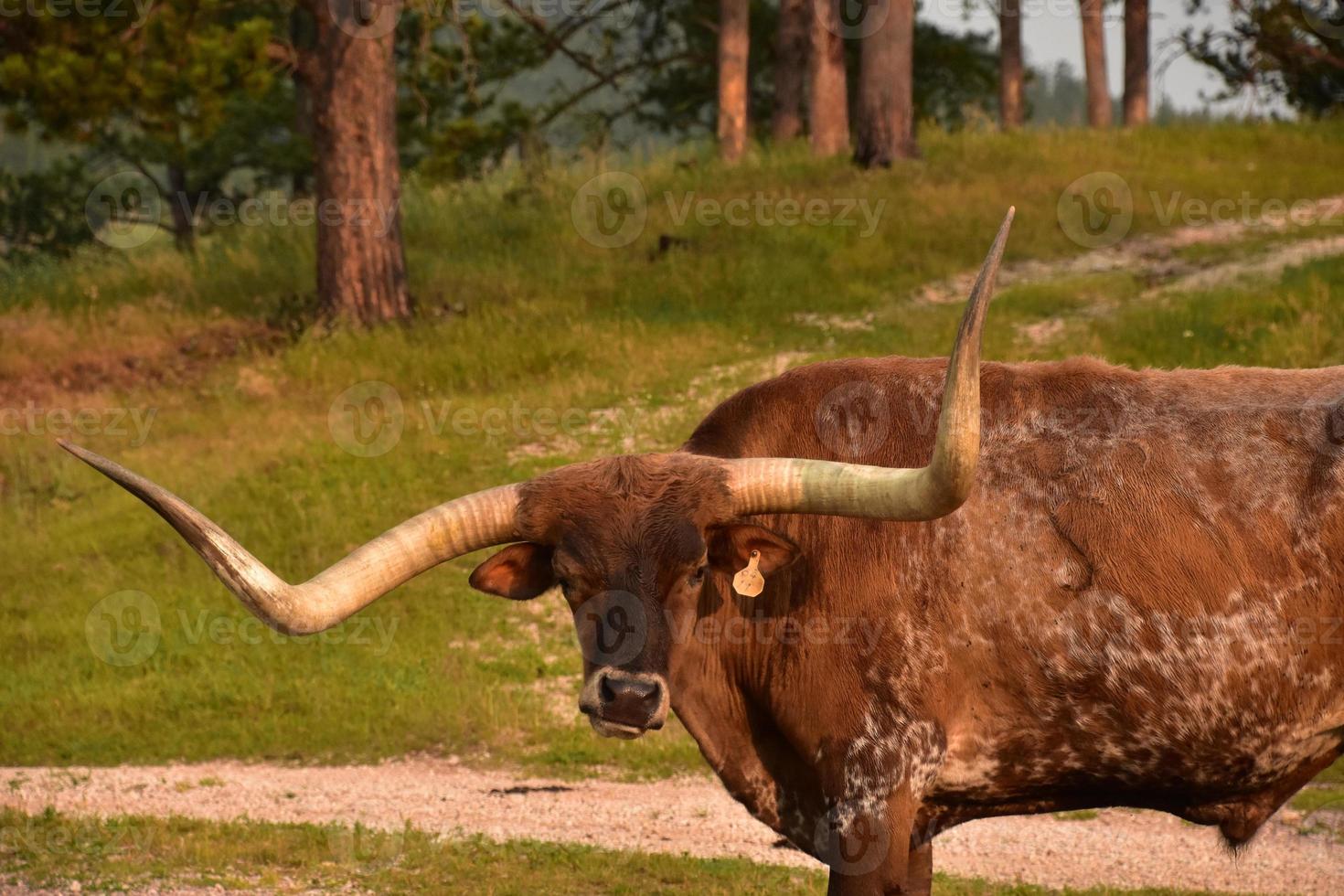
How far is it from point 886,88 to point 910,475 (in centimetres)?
1849

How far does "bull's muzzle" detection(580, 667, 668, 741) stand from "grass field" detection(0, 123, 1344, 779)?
297 centimetres

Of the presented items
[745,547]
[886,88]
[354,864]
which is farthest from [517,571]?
[886,88]

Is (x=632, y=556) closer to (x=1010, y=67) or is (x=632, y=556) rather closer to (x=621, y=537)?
(x=621, y=537)

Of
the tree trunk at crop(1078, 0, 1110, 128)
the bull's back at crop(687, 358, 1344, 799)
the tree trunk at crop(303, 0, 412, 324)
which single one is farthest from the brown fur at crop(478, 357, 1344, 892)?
the tree trunk at crop(1078, 0, 1110, 128)

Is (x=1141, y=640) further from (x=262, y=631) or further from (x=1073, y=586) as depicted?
(x=262, y=631)

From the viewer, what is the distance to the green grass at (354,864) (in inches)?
316

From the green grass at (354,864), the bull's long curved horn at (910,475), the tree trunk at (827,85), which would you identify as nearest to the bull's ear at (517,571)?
the bull's long curved horn at (910,475)

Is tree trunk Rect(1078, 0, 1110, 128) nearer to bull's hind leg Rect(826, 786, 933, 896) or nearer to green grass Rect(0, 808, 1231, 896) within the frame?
green grass Rect(0, 808, 1231, 896)

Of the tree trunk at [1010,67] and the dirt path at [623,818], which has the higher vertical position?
the tree trunk at [1010,67]

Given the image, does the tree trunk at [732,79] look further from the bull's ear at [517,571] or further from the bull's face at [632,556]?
the bull's face at [632,556]

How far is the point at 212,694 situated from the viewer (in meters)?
12.0

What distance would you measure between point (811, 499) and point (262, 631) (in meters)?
8.00

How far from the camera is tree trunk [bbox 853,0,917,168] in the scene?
22.6m

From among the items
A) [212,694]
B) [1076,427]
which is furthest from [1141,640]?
[212,694]
